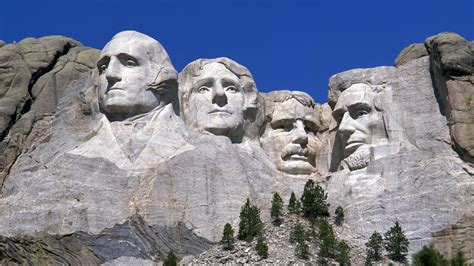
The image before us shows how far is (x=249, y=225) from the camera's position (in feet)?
97.1

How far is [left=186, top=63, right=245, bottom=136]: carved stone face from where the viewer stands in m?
32.1

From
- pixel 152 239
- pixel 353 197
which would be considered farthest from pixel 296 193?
pixel 152 239

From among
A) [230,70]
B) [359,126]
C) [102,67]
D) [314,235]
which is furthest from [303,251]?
[102,67]

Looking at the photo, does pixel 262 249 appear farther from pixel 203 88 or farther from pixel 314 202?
pixel 203 88

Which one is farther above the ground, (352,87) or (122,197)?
(352,87)

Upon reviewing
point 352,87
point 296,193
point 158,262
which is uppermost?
point 352,87

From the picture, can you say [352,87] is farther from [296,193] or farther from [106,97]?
[106,97]

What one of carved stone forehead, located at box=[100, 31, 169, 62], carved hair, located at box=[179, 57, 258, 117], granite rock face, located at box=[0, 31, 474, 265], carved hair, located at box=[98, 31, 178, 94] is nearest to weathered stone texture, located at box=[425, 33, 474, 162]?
granite rock face, located at box=[0, 31, 474, 265]

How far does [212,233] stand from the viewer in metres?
29.8

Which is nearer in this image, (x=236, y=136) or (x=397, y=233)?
(x=397, y=233)

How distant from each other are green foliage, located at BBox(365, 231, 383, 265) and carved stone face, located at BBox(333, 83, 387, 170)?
240 cm

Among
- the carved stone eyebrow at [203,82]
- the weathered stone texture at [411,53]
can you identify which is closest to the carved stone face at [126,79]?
the carved stone eyebrow at [203,82]

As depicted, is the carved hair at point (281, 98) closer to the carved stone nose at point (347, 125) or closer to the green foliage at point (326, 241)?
the carved stone nose at point (347, 125)

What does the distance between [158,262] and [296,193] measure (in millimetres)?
3490
